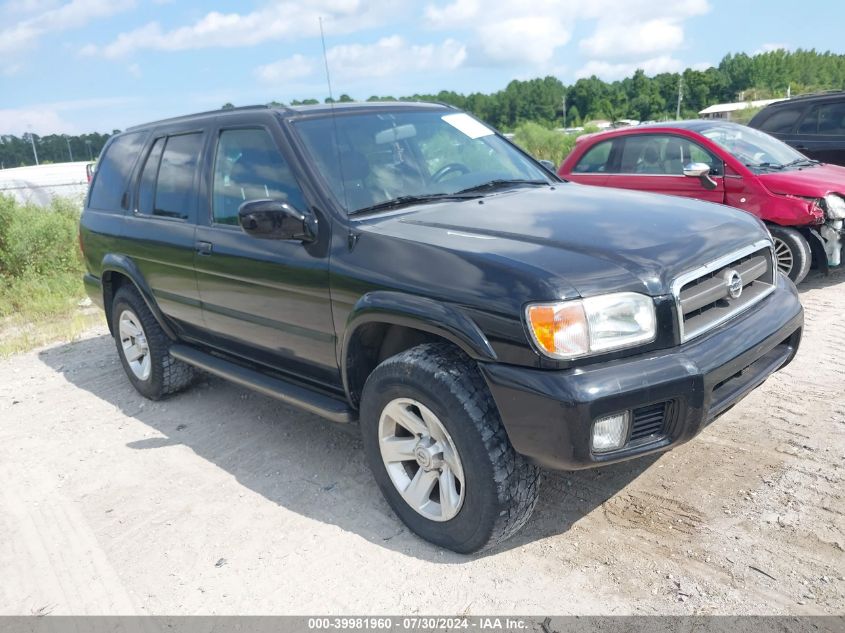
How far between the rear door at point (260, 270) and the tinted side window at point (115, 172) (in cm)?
128

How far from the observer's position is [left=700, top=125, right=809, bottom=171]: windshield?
A: 713 cm

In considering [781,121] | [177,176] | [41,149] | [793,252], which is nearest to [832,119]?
[781,121]

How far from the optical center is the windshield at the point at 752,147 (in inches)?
281

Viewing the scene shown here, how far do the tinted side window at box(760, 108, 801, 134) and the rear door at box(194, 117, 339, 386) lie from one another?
25.7 ft

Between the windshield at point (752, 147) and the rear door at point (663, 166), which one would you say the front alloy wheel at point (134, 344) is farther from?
the windshield at point (752, 147)

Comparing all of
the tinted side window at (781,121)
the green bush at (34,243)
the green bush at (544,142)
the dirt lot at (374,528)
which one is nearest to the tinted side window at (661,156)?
the tinted side window at (781,121)

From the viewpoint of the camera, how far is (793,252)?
259 inches

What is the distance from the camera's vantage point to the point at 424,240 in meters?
3.10

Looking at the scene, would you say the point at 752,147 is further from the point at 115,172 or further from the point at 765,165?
the point at 115,172

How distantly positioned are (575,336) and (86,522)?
2.79 meters

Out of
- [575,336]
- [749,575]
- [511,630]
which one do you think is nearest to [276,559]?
[511,630]

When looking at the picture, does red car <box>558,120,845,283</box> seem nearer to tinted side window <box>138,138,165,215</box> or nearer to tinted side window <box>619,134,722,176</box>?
tinted side window <box>619,134,722,176</box>

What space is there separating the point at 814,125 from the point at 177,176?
26.3 ft

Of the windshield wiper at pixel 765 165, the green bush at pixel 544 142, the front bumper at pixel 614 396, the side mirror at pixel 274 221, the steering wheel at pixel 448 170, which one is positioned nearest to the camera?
the front bumper at pixel 614 396
